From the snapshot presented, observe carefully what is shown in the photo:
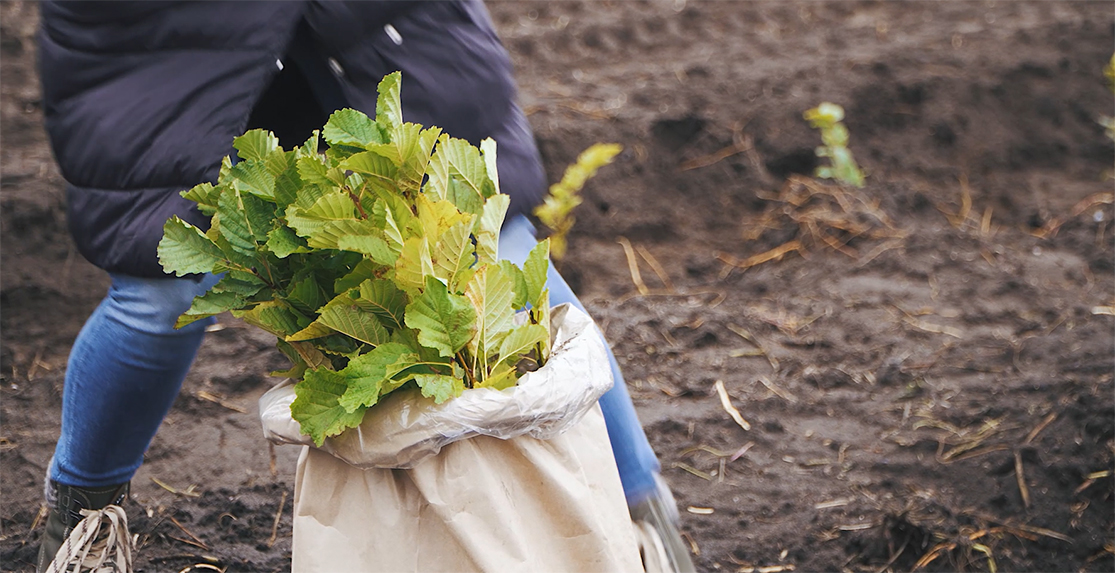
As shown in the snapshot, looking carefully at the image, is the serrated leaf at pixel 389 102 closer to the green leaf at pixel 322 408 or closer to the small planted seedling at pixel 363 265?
the small planted seedling at pixel 363 265

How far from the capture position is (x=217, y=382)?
2637mm

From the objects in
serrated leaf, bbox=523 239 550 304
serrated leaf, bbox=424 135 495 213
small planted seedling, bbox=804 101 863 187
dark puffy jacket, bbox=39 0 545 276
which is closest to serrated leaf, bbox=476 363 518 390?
serrated leaf, bbox=523 239 550 304

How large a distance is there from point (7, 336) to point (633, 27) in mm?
3210

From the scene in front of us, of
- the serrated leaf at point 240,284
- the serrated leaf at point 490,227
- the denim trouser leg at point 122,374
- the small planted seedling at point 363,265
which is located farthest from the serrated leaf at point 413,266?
the denim trouser leg at point 122,374

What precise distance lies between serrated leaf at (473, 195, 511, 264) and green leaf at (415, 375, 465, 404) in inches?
7.4

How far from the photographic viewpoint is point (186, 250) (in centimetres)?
128

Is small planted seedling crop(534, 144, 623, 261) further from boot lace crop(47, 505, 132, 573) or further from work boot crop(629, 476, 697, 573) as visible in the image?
boot lace crop(47, 505, 132, 573)

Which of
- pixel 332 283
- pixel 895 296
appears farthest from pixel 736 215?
pixel 332 283

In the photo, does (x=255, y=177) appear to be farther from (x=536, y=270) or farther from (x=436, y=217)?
(x=536, y=270)

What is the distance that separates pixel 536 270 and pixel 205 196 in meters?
0.45

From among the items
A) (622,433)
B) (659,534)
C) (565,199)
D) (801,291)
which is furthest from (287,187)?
(801,291)

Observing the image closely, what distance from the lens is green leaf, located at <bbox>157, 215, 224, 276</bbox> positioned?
1.26m

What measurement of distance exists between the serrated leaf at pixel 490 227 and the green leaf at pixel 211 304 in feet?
1.05

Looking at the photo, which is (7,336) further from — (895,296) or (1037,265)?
(1037,265)
